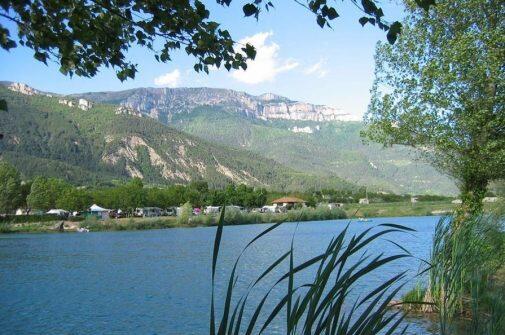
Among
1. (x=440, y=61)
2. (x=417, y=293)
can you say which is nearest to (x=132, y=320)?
(x=417, y=293)

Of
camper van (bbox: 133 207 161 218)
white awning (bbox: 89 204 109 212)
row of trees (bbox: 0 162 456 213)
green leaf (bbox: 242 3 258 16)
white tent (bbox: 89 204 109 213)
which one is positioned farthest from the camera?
camper van (bbox: 133 207 161 218)

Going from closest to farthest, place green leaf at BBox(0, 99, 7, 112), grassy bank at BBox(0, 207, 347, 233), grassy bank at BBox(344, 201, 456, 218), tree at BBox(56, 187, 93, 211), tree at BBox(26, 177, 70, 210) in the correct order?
green leaf at BBox(0, 99, 7, 112)
grassy bank at BBox(0, 207, 347, 233)
tree at BBox(26, 177, 70, 210)
tree at BBox(56, 187, 93, 211)
grassy bank at BBox(344, 201, 456, 218)

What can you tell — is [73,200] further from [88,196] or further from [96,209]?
[88,196]

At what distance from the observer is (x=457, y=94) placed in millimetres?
16109

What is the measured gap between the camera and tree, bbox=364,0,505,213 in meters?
15.0

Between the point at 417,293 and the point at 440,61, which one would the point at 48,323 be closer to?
the point at 417,293

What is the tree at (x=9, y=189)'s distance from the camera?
99.0 meters

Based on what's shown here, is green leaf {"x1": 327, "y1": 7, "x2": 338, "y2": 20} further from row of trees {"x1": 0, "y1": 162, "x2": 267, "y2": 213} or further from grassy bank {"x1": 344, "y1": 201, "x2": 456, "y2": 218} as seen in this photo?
grassy bank {"x1": 344, "y1": 201, "x2": 456, "y2": 218}

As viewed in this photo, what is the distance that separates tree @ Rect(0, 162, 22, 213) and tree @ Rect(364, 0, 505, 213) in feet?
318

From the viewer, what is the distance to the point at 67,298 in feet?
80.7

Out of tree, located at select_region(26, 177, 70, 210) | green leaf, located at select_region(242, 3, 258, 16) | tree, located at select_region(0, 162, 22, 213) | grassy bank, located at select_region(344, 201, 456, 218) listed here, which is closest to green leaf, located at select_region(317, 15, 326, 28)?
green leaf, located at select_region(242, 3, 258, 16)

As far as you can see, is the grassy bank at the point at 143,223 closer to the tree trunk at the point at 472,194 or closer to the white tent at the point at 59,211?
the white tent at the point at 59,211

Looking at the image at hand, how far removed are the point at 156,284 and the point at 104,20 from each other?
2370cm

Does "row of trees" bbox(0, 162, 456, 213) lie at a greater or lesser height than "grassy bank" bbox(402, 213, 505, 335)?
greater
